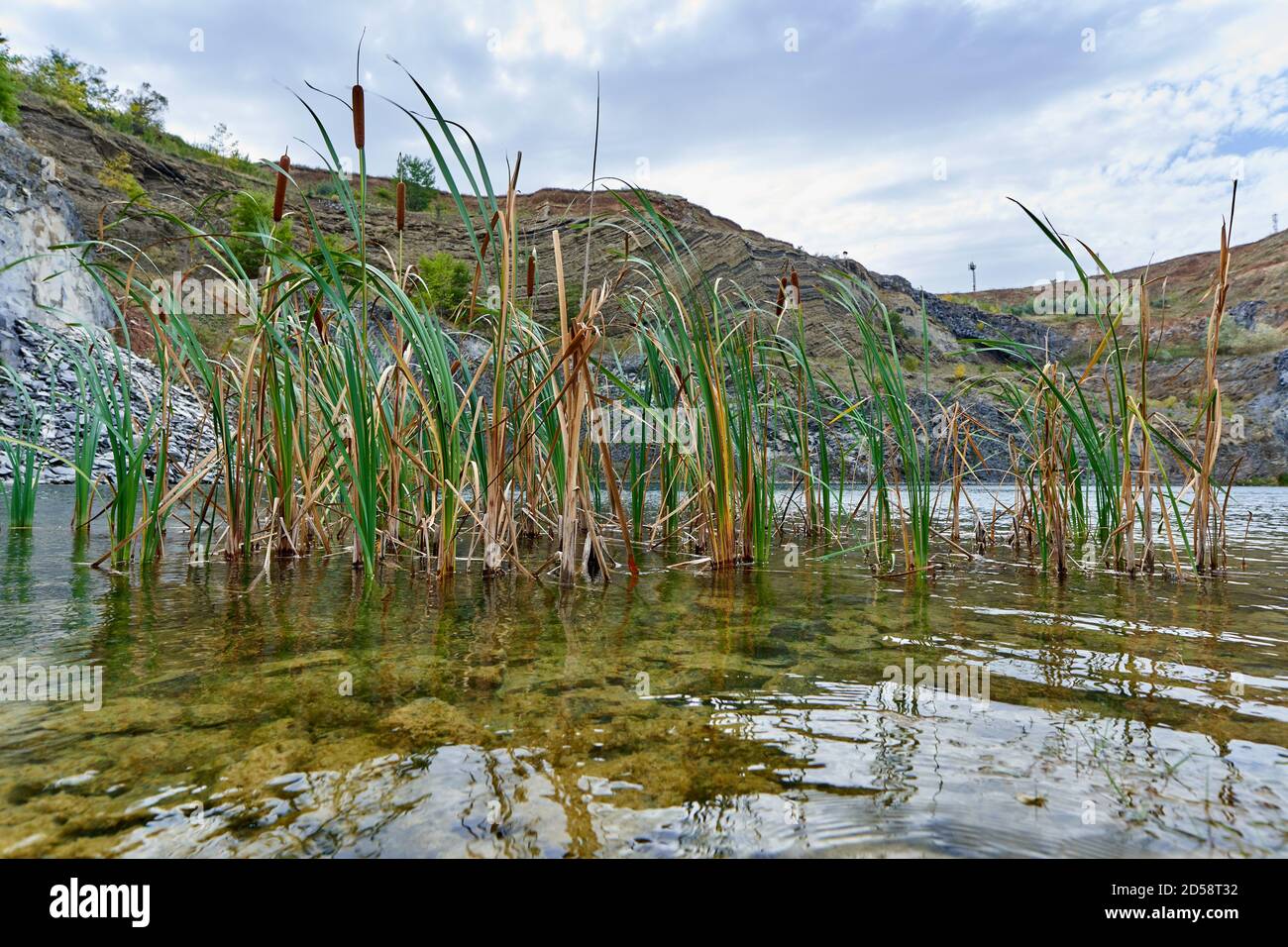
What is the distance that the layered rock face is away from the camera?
8711 mm

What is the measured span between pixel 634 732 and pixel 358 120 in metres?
1.27

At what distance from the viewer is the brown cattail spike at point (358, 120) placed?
1.33m

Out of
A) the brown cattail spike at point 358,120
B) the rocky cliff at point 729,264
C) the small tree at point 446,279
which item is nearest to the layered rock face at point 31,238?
the rocky cliff at point 729,264

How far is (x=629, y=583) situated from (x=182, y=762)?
1247mm

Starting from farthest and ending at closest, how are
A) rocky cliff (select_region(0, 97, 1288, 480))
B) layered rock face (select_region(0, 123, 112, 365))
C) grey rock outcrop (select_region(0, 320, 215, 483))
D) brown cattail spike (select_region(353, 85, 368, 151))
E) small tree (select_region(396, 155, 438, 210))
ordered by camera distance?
small tree (select_region(396, 155, 438, 210)) < rocky cliff (select_region(0, 97, 1288, 480)) < layered rock face (select_region(0, 123, 112, 365)) < grey rock outcrop (select_region(0, 320, 215, 483)) < brown cattail spike (select_region(353, 85, 368, 151))

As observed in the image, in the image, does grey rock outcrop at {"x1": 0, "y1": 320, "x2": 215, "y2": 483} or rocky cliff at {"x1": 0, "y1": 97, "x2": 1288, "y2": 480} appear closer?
grey rock outcrop at {"x1": 0, "y1": 320, "x2": 215, "y2": 483}

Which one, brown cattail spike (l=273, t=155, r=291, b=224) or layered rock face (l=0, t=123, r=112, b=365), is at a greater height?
layered rock face (l=0, t=123, r=112, b=365)

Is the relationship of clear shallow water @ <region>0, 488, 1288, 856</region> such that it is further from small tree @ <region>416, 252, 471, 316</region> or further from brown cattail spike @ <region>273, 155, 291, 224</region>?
small tree @ <region>416, 252, 471, 316</region>

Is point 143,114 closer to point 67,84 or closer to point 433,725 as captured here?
point 67,84

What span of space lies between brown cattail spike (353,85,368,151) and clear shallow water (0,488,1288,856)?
3.12ft

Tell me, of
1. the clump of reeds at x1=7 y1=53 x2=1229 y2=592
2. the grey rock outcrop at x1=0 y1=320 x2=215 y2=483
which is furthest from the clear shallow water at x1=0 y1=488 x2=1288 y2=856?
the grey rock outcrop at x1=0 y1=320 x2=215 y2=483

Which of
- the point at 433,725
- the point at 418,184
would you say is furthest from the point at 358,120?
the point at 418,184

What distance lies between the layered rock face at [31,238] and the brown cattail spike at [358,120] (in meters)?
9.23

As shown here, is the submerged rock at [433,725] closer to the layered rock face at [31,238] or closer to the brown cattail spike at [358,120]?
the brown cattail spike at [358,120]
